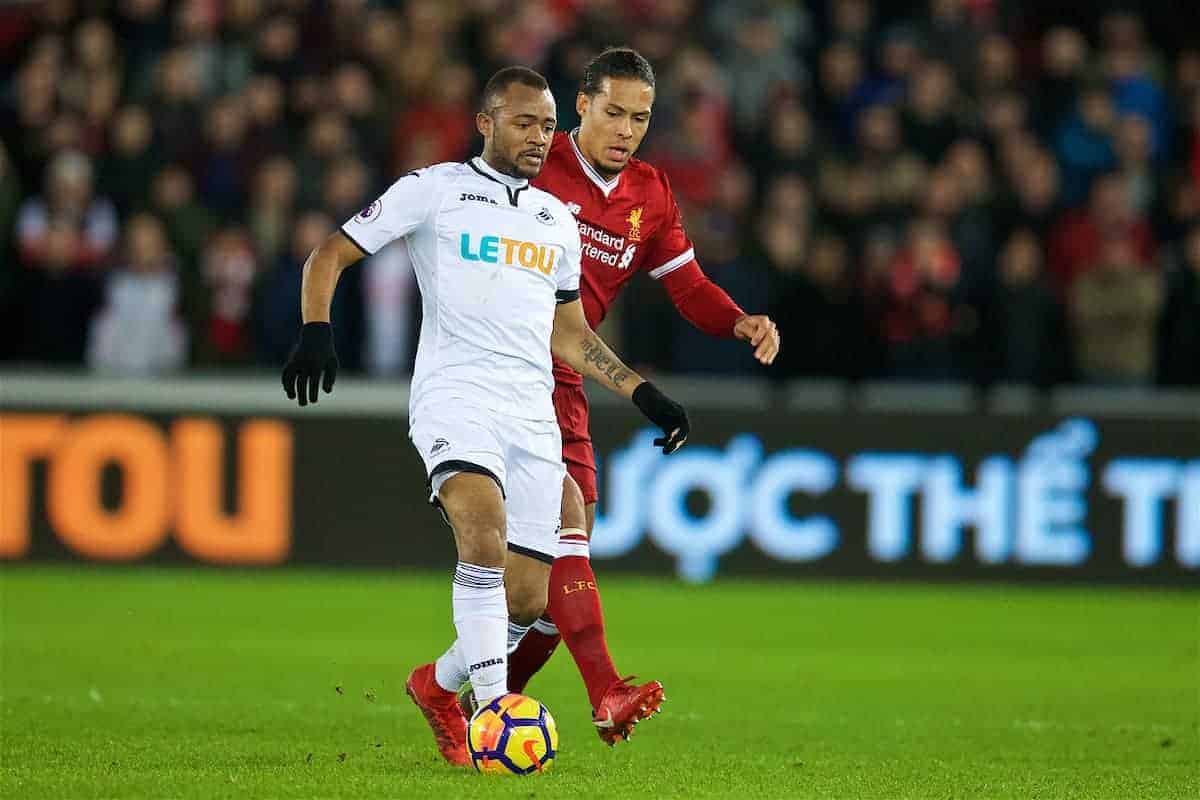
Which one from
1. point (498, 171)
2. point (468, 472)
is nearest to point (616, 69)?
point (498, 171)

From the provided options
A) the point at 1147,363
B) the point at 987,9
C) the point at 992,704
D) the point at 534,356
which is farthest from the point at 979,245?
the point at 534,356

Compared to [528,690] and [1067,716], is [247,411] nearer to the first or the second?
[528,690]

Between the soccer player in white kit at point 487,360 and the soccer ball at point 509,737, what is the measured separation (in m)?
0.11

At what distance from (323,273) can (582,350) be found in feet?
3.47

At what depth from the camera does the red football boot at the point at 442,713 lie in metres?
7.14

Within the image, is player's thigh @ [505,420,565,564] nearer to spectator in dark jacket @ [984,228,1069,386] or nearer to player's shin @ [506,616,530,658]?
player's shin @ [506,616,530,658]

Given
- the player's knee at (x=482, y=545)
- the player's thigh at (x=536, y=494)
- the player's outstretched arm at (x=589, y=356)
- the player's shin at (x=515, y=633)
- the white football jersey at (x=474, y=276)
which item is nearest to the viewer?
the player's knee at (x=482, y=545)

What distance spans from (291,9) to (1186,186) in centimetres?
702

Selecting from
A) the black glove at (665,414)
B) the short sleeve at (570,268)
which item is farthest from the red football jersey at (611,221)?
the black glove at (665,414)

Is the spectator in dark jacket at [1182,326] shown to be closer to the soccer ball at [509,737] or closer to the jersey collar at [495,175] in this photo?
the jersey collar at [495,175]

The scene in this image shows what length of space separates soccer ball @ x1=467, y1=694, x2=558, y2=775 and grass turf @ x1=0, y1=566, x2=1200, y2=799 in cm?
8

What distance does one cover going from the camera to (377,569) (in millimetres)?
14727

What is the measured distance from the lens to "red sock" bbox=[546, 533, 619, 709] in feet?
23.6

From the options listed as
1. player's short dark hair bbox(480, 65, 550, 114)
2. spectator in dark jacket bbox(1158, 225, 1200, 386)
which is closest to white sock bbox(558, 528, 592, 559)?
player's short dark hair bbox(480, 65, 550, 114)
